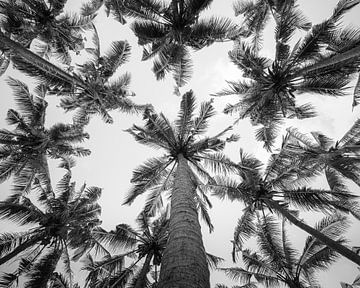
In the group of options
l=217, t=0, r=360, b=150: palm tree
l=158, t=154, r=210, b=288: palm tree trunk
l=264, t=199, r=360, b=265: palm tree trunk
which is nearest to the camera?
l=158, t=154, r=210, b=288: palm tree trunk

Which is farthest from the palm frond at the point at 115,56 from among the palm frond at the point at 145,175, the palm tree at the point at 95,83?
the palm frond at the point at 145,175

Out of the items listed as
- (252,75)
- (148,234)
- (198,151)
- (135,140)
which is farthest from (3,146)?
(252,75)

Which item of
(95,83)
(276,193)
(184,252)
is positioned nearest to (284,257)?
(276,193)

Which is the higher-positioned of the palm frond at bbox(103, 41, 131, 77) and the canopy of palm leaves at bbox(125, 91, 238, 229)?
the palm frond at bbox(103, 41, 131, 77)

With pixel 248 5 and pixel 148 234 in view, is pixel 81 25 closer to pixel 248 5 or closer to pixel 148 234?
pixel 248 5

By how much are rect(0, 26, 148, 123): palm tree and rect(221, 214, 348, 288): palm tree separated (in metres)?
7.97

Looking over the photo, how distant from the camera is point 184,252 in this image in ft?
10.9

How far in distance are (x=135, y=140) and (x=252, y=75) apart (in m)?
5.11

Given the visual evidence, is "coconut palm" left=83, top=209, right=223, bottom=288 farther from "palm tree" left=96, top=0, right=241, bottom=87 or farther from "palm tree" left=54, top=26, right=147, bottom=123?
"palm tree" left=96, top=0, right=241, bottom=87

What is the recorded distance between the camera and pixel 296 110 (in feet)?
31.8

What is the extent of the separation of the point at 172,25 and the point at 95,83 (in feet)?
11.7

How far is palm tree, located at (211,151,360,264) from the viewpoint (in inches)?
324

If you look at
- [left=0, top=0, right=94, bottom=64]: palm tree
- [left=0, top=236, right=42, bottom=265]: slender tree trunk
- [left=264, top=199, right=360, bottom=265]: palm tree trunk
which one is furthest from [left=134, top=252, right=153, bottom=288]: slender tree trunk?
[left=0, top=0, right=94, bottom=64]: palm tree

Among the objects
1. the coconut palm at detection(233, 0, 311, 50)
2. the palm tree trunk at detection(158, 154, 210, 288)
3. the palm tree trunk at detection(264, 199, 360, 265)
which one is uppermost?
the coconut palm at detection(233, 0, 311, 50)
